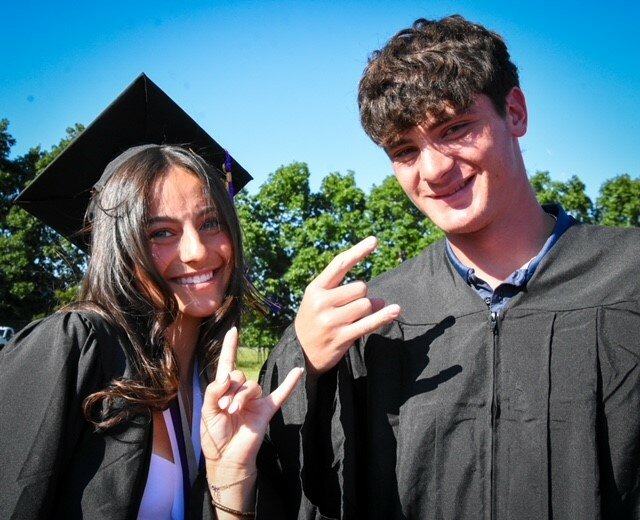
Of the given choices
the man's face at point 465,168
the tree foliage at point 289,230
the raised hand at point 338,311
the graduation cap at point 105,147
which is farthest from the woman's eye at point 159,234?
the tree foliage at point 289,230

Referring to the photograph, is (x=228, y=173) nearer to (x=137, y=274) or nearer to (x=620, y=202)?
(x=137, y=274)

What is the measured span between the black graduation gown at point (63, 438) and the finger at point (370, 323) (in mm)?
939

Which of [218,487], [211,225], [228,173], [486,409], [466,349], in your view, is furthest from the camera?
[228,173]

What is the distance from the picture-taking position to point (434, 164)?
209cm

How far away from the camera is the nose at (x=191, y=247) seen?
8.11 feet

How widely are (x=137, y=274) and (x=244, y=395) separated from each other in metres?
0.80

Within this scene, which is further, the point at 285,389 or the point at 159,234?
the point at 159,234

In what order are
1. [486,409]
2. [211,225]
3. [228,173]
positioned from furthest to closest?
[228,173], [211,225], [486,409]

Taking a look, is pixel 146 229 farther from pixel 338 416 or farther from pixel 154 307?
pixel 338 416

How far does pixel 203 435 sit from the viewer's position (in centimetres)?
216

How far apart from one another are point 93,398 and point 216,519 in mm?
685

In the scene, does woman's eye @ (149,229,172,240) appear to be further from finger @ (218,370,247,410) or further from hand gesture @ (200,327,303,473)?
finger @ (218,370,247,410)

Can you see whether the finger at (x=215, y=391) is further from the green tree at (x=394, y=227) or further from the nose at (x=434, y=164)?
the green tree at (x=394, y=227)

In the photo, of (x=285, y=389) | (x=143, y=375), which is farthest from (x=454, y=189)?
(x=143, y=375)
